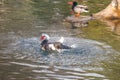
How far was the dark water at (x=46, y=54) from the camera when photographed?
15406mm

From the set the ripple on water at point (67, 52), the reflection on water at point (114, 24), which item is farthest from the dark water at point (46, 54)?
the reflection on water at point (114, 24)

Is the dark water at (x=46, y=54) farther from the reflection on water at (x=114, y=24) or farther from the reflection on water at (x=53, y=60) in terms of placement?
the reflection on water at (x=114, y=24)

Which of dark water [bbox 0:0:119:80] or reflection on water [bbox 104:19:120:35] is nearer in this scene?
dark water [bbox 0:0:119:80]

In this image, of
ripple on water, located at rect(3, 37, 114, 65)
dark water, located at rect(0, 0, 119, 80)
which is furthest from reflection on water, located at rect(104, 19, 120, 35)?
ripple on water, located at rect(3, 37, 114, 65)

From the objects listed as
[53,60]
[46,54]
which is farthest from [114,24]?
[53,60]

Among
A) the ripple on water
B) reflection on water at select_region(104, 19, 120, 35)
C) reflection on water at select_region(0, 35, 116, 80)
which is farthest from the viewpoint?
reflection on water at select_region(104, 19, 120, 35)

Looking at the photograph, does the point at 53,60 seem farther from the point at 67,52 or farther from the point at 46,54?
the point at 67,52

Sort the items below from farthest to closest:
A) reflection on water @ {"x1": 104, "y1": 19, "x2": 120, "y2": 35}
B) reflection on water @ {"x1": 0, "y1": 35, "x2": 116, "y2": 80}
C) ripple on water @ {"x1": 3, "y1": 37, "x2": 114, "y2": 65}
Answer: reflection on water @ {"x1": 104, "y1": 19, "x2": 120, "y2": 35}, ripple on water @ {"x1": 3, "y1": 37, "x2": 114, "y2": 65}, reflection on water @ {"x1": 0, "y1": 35, "x2": 116, "y2": 80}

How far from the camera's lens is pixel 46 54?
1808 cm

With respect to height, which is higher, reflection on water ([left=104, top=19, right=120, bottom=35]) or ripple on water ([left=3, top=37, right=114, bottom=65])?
ripple on water ([left=3, top=37, right=114, bottom=65])

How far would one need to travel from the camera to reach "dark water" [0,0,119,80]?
15.4 meters

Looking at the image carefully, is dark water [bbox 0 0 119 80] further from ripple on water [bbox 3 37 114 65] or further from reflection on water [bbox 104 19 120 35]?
reflection on water [bbox 104 19 120 35]

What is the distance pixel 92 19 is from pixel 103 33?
450 centimetres

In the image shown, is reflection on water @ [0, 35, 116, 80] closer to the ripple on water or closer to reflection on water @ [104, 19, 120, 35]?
the ripple on water
